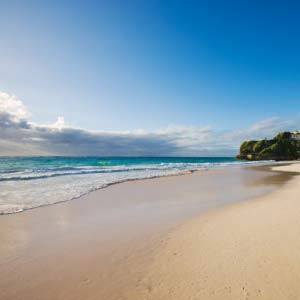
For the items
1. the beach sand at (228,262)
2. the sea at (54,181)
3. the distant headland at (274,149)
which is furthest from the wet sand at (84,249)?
the distant headland at (274,149)

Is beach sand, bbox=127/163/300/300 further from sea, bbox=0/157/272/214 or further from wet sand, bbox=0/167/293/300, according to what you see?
sea, bbox=0/157/272/214

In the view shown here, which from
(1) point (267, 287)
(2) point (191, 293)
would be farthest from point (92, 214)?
(1) point (267, 287)

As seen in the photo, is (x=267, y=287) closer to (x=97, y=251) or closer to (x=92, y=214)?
(x=97, y=251)

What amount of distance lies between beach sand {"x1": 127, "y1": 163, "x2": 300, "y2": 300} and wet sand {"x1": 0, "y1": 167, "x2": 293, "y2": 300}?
0.23 m

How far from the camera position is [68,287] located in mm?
2779

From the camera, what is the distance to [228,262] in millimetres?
3262

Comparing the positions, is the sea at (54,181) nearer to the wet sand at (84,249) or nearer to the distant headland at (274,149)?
the wet sand at (84,249)

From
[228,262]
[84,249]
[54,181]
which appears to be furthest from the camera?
[54,181]

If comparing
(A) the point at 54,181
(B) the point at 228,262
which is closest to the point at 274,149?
(A) the point at 54,181

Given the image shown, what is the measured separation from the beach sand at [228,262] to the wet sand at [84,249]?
0.74 ft

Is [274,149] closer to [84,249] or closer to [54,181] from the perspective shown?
[54,181]

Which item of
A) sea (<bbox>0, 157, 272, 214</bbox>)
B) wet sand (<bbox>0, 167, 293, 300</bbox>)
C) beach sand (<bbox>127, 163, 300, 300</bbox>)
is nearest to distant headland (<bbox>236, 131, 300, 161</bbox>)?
sea (<bbox>0, 157, 272, 214</bbox>)

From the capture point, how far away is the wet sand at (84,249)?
109 inches

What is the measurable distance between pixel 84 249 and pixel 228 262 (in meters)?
2.81
